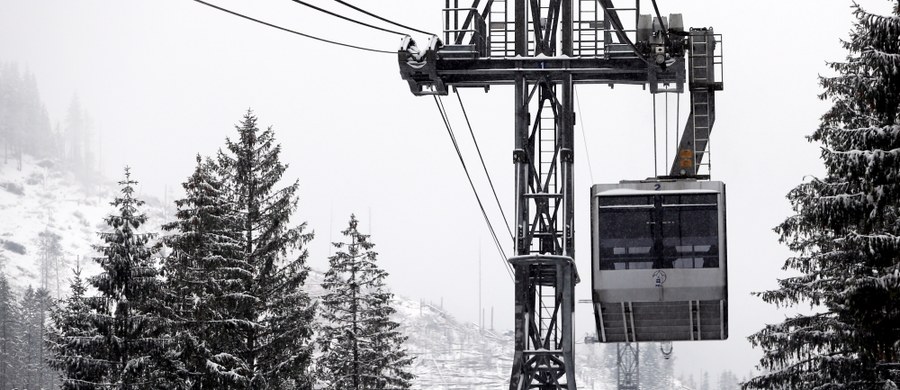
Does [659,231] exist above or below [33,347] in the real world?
above

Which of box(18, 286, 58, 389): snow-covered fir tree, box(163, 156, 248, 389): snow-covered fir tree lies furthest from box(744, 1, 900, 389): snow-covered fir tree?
box(18, 286, 58, 389): snow-covered fir tree

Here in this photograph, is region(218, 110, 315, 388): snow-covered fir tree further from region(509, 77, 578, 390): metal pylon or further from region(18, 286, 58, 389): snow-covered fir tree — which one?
region(18, 286, 58, 389): snow-covered fir tree

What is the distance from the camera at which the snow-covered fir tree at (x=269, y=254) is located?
34.7 metres

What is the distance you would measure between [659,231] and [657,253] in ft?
1.37

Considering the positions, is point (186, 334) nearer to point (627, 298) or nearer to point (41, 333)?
point (627, 298)

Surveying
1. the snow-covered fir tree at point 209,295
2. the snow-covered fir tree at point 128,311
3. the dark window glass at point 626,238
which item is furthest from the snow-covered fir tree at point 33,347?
the dark window glass at point 626,238

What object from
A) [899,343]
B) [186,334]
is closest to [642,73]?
[899,343]

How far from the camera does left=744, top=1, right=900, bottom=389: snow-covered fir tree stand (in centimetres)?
1750

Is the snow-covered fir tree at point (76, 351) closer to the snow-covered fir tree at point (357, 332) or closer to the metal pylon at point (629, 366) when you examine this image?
the snow-covered fir tree at point (357, 332)

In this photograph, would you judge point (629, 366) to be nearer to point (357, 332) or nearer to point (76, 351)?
point (357, 332)

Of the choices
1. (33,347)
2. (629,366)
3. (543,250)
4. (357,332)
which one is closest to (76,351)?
(357,332)

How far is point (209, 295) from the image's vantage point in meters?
32.1

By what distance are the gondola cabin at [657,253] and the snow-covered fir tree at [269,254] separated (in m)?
15.0

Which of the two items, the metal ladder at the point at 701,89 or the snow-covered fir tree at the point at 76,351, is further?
the snow-covered fir tree at the point at 76,351
